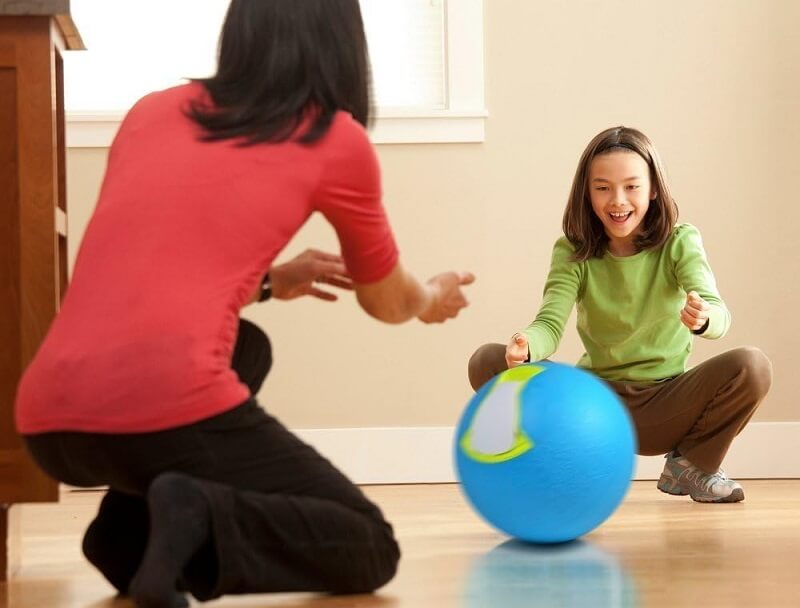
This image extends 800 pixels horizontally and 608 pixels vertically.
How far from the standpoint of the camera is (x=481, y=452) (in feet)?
6.56

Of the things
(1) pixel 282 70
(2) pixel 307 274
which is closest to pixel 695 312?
(2) pixel 307 274

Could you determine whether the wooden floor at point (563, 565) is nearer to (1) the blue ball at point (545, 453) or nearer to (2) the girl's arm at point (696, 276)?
(1) the blue ball at point (545, 453)

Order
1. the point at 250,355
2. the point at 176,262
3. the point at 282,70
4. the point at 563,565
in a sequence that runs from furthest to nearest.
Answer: the point at 563,565 → the point at 250,355 → the point at 282,70 → the point at 176,262

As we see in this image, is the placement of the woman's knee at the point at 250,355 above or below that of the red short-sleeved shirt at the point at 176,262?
below

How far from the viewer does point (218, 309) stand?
150cm

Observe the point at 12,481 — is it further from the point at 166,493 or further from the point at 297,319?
the point at 297,319

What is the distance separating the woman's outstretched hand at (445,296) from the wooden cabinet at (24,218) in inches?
22.8

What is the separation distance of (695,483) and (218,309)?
160cm

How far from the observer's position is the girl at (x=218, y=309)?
57.6 inches

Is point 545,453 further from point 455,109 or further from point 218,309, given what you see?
point 455,109

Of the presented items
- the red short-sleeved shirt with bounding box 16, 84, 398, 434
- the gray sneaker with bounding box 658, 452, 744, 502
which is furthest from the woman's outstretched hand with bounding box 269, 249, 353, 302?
the gray sneaker with bounding box 658, 452, 744, 502

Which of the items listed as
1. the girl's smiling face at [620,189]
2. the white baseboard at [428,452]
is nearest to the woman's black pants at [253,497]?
the girl's smiling face at [620,189]

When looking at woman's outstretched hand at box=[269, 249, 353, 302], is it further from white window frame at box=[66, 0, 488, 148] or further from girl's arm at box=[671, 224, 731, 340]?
white window frame at box=[66, 0, 488, 148]

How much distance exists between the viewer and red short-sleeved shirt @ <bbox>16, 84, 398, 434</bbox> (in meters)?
1.46
